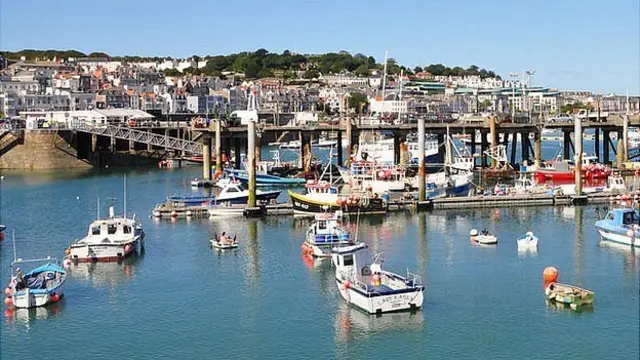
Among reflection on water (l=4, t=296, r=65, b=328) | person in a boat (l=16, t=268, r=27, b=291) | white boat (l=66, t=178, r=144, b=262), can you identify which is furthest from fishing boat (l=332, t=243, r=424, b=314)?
white boat (l=66, t=178, r=144, b=262)

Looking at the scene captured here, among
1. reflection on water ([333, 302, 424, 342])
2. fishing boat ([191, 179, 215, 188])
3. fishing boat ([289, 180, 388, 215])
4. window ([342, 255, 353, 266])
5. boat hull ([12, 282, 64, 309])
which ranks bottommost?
reflection on water ([333, 302, 424, 342])

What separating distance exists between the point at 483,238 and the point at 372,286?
12917 millimetres

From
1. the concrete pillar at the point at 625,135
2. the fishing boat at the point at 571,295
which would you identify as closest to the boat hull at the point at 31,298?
the fishing boat at the point at 571,295

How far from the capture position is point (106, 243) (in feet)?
128

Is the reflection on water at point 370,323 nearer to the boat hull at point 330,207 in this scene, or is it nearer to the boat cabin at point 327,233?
the boat cabin at point 327,233

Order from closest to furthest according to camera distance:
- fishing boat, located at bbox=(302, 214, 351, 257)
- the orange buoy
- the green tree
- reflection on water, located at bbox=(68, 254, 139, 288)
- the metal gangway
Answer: the orange buoy, reflection on water, located at bbox=(68, 254, 139, 288), fishing boat, located at bbox=(302, 214, 351, 257), the metal gangway, the green tree

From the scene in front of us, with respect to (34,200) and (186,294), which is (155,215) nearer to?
(34,200)

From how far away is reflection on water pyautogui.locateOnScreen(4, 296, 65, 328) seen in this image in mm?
29825

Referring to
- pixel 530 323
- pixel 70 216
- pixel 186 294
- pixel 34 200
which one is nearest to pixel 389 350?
pixel 530 323

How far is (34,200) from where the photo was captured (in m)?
62.6

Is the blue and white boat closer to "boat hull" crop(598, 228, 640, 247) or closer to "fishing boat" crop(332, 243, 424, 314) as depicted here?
"boat hull" crop(598, 228, 640, 247)

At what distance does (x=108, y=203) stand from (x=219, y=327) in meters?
32.4

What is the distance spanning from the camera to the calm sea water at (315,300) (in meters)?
26.8

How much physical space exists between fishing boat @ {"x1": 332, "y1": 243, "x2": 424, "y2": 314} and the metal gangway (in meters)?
61.2
